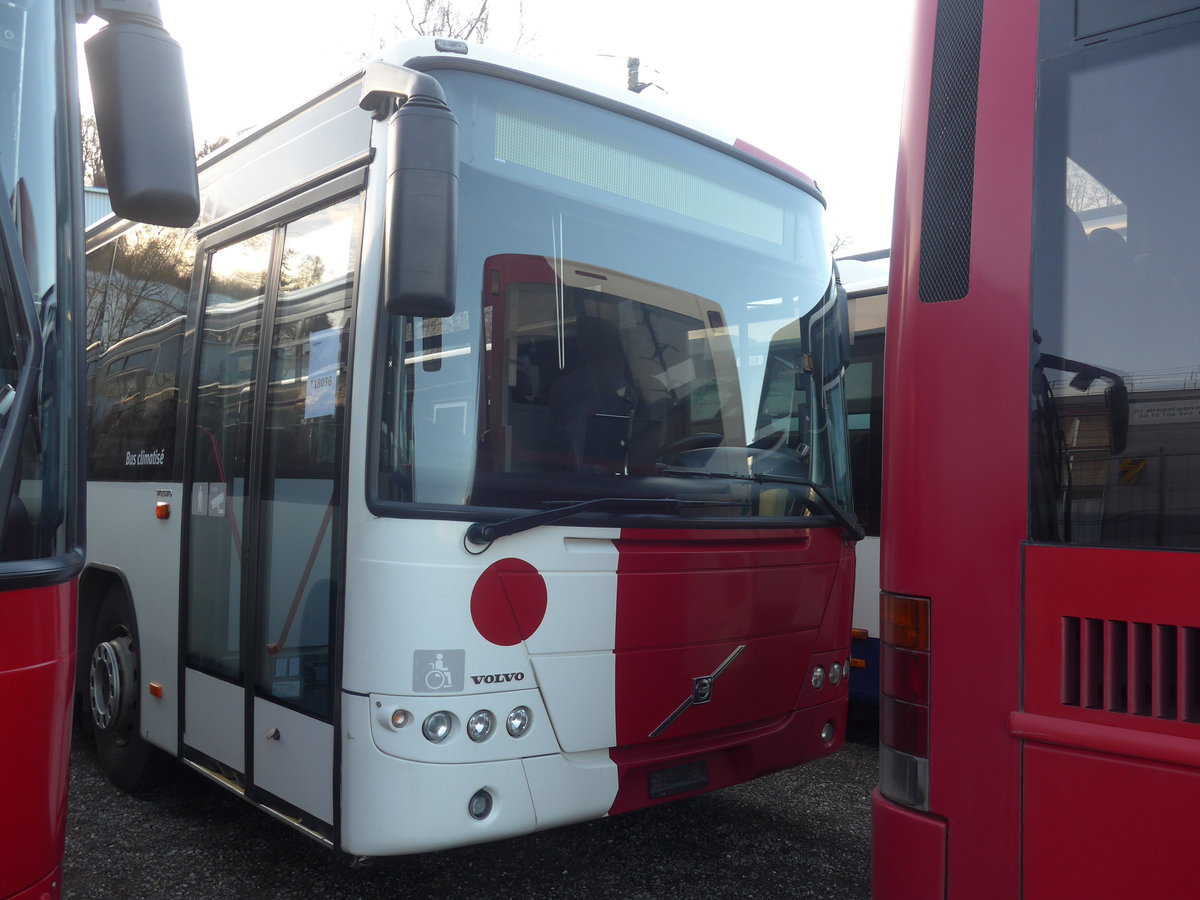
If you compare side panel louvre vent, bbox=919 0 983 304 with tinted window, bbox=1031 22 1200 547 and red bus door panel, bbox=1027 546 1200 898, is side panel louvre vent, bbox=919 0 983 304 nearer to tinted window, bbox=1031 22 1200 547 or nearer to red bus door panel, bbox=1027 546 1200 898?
tinted window, bbox=1031 22 1200 547

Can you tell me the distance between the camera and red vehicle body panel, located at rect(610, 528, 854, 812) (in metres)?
3.78

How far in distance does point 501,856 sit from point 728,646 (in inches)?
53.8

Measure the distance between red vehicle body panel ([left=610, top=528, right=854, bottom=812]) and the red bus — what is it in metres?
1.36

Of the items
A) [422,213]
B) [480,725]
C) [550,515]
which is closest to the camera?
[422,213]

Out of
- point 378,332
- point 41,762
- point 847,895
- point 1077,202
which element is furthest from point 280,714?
point 1077,202

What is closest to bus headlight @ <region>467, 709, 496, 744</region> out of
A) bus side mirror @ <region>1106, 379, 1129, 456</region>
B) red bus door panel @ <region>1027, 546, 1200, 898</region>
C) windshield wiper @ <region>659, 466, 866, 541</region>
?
windshield wiper @ <region>659, 466, 866, 541</region>

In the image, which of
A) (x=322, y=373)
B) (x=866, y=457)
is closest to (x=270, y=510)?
(x=322, y=373)

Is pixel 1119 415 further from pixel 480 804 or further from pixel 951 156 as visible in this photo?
pixel 480 804

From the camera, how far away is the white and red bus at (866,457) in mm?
6398

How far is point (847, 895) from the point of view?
4059 mm

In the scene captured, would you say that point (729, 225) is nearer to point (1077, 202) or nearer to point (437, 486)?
point (437, 486)

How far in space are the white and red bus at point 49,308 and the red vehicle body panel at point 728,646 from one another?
1.93 m

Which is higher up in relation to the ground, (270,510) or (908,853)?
(270,510)

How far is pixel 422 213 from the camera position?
306 cm
